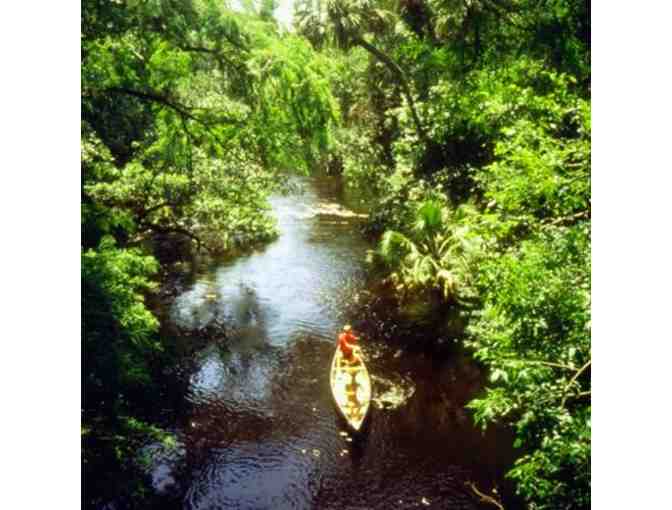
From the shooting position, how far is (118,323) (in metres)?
6.39

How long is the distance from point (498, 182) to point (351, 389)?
5967mm

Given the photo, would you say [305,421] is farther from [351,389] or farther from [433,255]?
[433,255]

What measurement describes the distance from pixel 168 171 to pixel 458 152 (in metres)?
8.69

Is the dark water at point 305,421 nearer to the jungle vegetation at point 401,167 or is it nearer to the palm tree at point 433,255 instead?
the jungle vegetation at point 401,167

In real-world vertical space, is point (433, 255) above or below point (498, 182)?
below

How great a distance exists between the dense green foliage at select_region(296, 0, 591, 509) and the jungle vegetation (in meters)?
0.04

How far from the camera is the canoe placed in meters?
10.7

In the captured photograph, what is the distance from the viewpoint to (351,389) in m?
11.4

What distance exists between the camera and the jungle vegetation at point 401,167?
5.31m

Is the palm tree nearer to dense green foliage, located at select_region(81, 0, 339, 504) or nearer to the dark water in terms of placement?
the dark water

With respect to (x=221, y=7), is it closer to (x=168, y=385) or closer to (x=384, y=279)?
(x=168, y=385)
